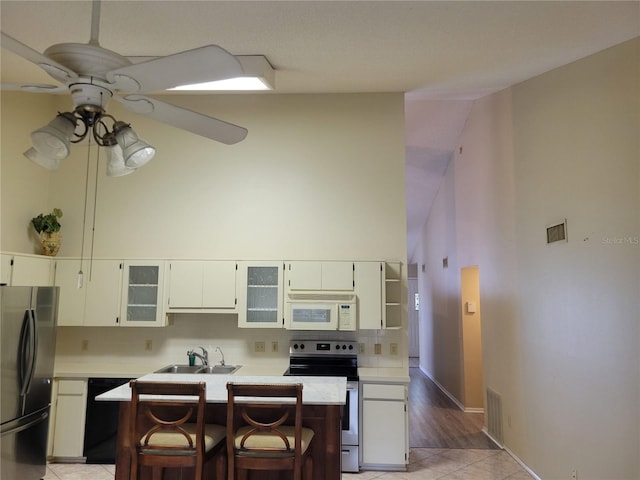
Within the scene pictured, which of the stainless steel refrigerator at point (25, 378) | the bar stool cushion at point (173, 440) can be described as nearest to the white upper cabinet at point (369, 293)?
the bar stool cushion at point (173, 440)

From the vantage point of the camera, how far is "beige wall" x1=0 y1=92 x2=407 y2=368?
4.38 meters

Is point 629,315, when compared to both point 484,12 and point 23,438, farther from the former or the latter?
point 23,438

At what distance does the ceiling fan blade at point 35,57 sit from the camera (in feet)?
5.20

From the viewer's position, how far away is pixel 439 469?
3.93 metres

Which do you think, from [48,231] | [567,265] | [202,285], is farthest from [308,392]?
[48,231]

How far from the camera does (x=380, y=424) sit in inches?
149

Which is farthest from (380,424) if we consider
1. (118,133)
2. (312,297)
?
(118,133)

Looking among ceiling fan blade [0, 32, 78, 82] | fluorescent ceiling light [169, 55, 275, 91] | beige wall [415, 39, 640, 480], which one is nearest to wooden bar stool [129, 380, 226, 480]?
ceiling fan blade [0, 32, 78, 82]

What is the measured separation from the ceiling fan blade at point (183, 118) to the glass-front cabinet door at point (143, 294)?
2.22 m

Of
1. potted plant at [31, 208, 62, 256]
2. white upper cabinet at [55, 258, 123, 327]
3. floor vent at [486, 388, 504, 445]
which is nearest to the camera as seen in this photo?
white upper cabinet at [55, 258, 123, 327]

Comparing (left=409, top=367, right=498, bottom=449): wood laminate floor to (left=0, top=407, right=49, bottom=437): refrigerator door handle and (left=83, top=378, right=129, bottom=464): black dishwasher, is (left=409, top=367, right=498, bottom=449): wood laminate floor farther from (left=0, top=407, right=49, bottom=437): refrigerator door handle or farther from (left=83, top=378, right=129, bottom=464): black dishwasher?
(left=0, top=407, right=49, bottom=437): refrigerator door handle

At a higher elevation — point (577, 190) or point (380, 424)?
point (577, 190)

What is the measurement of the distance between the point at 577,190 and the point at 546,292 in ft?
3.04

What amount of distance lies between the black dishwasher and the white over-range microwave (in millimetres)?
1581
